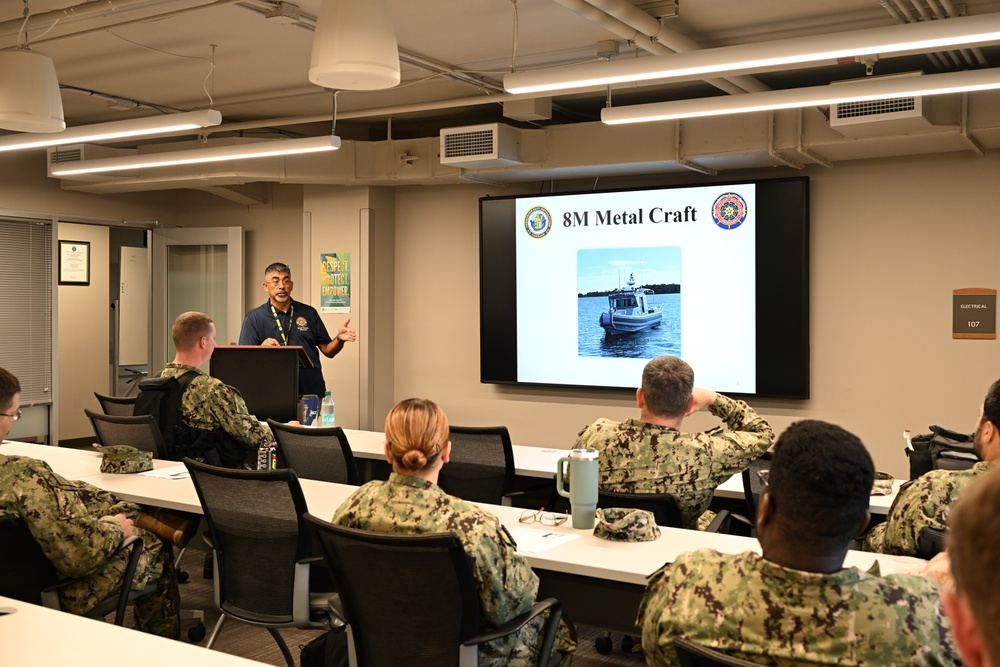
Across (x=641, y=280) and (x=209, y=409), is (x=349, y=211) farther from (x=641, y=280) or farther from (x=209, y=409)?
(x=209, y=409)

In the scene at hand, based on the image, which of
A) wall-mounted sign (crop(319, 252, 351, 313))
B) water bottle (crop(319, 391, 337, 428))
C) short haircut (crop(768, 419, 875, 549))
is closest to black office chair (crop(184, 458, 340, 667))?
short haircut (crop(768, 419, 875, 549))

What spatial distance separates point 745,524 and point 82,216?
24.6 ft

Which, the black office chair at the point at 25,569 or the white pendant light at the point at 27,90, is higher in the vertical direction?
the white pendant light at the point at 27,90

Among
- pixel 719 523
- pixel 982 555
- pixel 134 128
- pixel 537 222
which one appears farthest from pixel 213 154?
pixel 982 555

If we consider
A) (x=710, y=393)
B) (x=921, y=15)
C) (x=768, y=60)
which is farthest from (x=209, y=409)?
(x=921, y=15)

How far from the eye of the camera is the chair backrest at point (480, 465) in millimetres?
4234

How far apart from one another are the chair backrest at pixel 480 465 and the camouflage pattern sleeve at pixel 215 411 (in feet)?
3.25

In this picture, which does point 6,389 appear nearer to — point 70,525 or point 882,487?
point 70,525

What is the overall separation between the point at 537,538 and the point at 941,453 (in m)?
1.62

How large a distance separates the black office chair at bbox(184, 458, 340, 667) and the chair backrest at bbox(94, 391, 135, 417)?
250 cm

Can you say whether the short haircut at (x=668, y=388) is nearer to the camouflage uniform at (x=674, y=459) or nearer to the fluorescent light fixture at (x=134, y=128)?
the camouflage uniform at (x=674, y=459)

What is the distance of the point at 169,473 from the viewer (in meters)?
4.18

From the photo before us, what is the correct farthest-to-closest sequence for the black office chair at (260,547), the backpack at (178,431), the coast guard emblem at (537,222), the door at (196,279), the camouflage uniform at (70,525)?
the door at (196,279) < the coast guard emblem at (537,222) < the backpack at (178,431) < the black office chair at (260,547) < the camouflage uniform at (70,525)

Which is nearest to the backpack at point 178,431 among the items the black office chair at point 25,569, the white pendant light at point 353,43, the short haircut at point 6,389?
the short haircut at point 6,389
